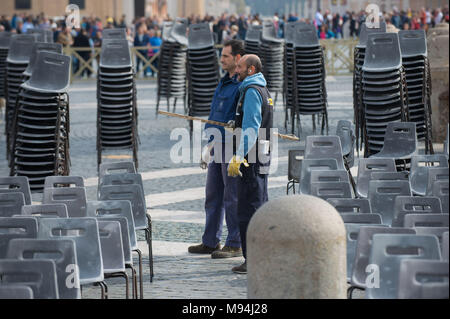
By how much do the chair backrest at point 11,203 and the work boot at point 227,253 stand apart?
2.07 m

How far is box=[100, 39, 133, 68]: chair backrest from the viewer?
1534cm

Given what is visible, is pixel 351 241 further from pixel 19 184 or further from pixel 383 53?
pixel 383 53

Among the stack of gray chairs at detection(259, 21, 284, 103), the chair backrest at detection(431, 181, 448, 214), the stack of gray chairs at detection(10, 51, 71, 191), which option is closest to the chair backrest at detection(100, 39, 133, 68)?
the stack of gray chairs at detection(10, 51, 71, 191)

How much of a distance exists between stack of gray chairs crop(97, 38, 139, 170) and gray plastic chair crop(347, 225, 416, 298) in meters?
8.39

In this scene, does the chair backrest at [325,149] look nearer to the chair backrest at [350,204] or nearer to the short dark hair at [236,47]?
the short dark hair at [236,47]

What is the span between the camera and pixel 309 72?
19.0m

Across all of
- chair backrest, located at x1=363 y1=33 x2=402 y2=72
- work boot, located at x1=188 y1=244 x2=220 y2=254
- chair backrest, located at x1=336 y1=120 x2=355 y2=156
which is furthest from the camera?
chair backrest, located at x1=363 y1=33 x2=402 y2=72

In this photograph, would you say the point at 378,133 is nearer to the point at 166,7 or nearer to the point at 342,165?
the point at 342,165

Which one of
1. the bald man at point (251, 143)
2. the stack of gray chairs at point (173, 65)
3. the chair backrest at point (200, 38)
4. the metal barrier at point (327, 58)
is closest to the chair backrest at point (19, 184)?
the bald man at point (251, 143)

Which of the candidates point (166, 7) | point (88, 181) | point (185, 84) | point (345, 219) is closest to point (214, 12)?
point (166, 7)

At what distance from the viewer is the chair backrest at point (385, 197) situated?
9.30 metres

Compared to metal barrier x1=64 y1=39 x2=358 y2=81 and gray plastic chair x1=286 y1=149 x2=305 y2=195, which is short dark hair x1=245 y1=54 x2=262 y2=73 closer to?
gray plastic chair x1=286 y1=149 x2=305 y2=195

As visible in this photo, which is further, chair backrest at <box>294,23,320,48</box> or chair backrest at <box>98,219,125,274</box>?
chair backrest at <box>294,23,320,48</box>

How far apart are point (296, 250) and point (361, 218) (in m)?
2.00
